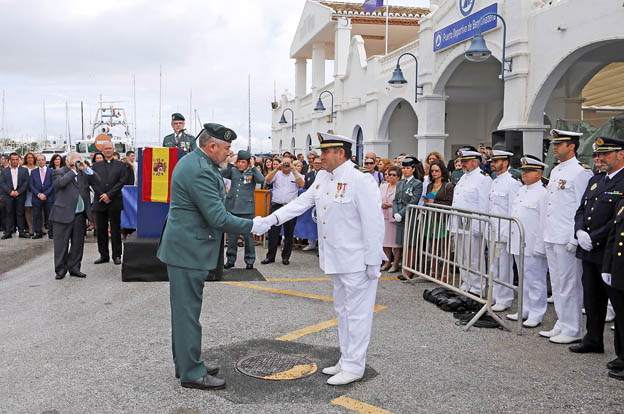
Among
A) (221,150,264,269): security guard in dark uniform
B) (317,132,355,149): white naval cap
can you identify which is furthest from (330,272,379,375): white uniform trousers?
(221,150,264,269): security guard in dark uniform

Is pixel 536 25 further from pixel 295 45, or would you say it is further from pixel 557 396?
pixel 295 45

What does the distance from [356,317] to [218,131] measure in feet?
6.29

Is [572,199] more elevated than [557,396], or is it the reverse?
[572,199]

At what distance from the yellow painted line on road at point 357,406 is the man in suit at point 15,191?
39.5 ft

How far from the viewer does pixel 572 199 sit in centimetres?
590

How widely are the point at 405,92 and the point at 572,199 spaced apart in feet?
41.4

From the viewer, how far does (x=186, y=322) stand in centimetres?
448

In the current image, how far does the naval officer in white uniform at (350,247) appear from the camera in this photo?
468 centimetres

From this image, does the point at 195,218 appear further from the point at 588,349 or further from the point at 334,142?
the point at 588,349

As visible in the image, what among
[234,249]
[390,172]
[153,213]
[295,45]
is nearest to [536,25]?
[390,172]

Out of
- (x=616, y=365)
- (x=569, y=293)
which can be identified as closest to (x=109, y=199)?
(x=569, y=293)

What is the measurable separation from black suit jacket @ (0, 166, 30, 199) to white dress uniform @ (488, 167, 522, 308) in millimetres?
11432

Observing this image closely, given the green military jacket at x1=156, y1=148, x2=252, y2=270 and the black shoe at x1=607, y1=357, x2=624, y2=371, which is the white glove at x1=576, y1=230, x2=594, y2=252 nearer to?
the black shoe at x1=607, y1=357, x2=624, y2=371

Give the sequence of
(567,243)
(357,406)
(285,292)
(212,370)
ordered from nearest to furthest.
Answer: (357,406) → (212,370) → (567,243) → (285,292)
